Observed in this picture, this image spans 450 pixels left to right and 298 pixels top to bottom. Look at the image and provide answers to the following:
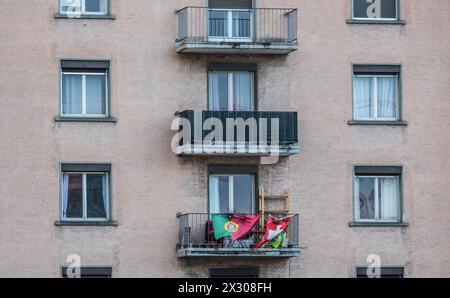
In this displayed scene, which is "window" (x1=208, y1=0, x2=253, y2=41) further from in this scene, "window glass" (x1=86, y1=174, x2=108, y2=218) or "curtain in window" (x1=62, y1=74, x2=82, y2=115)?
"window glass" (x1=86, y1=174, x2=108, y2=218)

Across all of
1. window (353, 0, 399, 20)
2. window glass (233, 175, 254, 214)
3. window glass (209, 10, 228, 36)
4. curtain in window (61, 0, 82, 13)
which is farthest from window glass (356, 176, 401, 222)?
curtain in window (61, 0, 82, 13)

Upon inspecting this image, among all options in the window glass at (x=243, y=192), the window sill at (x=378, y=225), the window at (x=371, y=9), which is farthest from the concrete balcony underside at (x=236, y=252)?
the window at (x=371, y=9)

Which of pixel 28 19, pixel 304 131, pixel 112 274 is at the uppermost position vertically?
pixel 28 19

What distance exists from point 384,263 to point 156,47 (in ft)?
31.4

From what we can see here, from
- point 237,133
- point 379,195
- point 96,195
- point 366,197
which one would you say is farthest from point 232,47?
point 379,195

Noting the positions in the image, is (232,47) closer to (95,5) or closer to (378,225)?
(95,5)

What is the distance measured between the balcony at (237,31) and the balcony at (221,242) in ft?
16.6

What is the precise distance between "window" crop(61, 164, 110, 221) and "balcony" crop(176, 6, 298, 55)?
4.55 meters

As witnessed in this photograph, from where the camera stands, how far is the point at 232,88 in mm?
55812

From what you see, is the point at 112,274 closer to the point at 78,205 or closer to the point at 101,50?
the point at 78,205

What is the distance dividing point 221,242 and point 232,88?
4812 millimetres

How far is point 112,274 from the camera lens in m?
54.4

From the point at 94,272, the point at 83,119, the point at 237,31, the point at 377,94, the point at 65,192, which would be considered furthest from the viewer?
the point at 377,94
